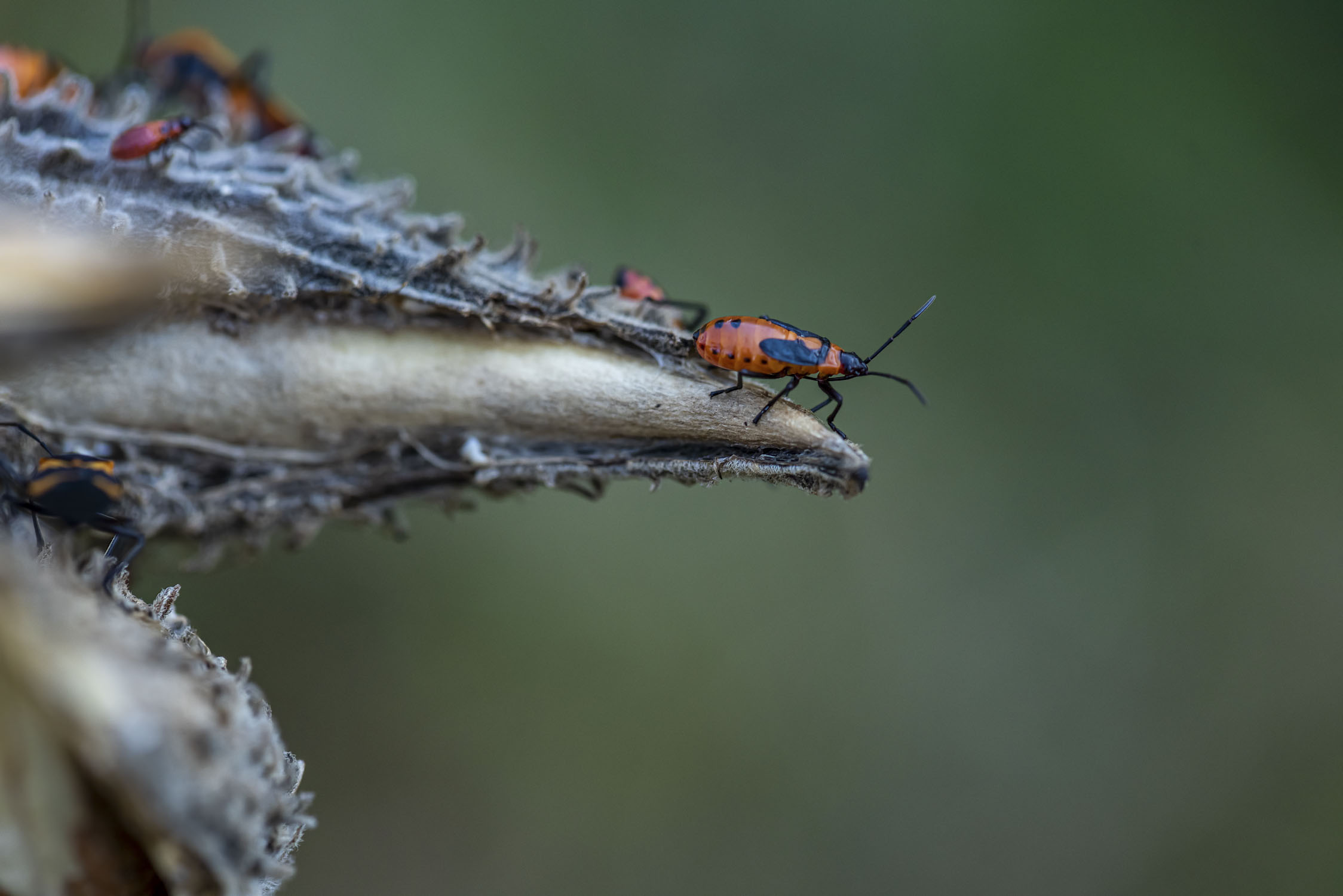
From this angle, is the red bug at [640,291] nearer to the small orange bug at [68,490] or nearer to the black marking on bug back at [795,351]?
the black marking on bug back at [795,351]

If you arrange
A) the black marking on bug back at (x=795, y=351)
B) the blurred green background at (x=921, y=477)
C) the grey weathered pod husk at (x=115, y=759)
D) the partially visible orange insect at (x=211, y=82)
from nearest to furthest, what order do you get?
1. the grey weathered pod husk at (x=115, y=759)
2. the black marking on bug back at (x=795, y=351)
3. the partially visible orange insect at (x=211, y=82)
4. the blurred green background at (x=921, y=477)

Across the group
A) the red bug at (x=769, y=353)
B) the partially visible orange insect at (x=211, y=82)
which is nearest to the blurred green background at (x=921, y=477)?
the partially visible orange insect at (x=211, y=82)

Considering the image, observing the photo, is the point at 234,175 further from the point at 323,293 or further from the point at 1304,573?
the point at 1304,573

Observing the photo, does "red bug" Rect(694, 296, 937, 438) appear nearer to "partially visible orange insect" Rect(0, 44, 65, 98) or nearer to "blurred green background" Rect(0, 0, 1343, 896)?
"partially visible orange insect" Rect(0, 44, 65, 98)

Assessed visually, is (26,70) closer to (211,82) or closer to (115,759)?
(211,82)

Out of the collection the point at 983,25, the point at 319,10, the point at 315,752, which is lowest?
the point at 315,752

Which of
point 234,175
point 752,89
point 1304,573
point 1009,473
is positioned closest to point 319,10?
point 752,89

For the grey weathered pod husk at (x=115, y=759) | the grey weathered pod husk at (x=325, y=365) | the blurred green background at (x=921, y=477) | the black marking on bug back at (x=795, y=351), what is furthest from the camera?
the blurred green background at (x=921, y=477)
